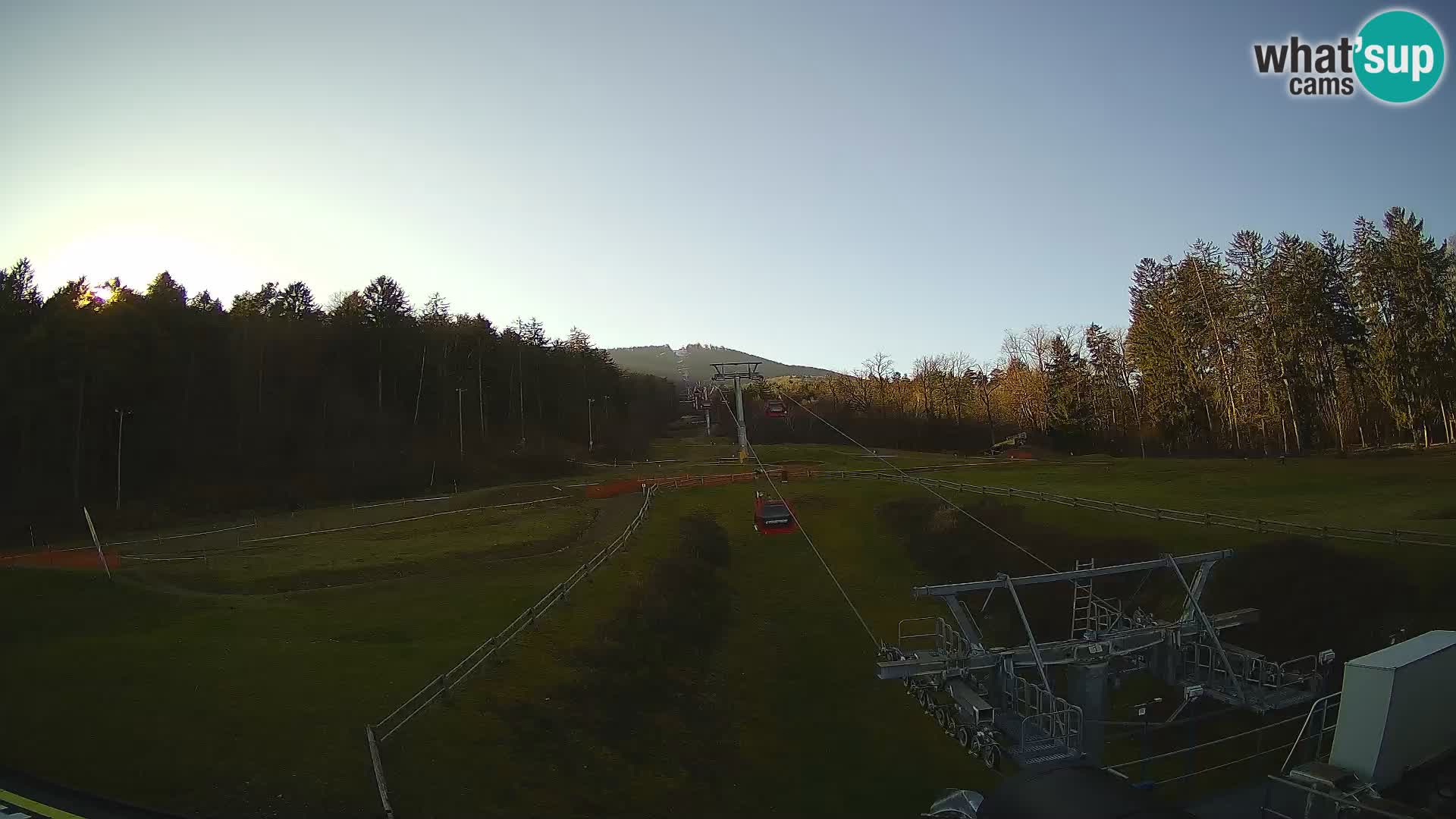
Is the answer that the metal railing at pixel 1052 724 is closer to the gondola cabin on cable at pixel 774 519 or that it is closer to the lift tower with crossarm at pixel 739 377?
the gondola cabin on cable at pixel 774 519

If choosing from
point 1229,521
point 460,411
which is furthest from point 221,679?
point 460,411

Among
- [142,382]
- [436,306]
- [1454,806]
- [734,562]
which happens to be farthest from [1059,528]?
[436,306]

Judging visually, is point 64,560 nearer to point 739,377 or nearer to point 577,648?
point 577,648

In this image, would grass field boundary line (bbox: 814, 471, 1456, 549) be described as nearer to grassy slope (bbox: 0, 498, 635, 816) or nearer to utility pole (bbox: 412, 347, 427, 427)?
grassy slope (bbox: 0, 498, 635, 816)

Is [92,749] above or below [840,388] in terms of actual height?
below

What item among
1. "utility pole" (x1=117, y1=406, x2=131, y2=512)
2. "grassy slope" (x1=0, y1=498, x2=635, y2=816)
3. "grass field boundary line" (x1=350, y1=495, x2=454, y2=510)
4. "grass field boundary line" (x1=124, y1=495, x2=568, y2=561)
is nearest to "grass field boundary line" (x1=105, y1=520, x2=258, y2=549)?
"grass field boundary line" (x1=124, y1=495, x2=568, y2=561)

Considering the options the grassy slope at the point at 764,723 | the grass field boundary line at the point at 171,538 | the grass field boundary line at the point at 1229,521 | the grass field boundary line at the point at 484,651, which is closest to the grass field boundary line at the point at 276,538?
the grass field boundary line at the point at 171,538

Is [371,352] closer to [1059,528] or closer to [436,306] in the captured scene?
[436,306]

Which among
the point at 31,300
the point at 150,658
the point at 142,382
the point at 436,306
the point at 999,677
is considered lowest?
the point at 999,677
